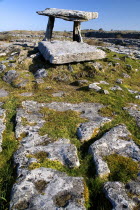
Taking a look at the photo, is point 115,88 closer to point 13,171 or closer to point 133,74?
point 133,74

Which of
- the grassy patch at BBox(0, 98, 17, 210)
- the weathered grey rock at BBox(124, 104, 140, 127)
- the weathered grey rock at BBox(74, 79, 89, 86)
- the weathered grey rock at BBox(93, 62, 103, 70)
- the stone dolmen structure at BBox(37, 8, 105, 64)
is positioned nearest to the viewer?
the grassy patch at BBox(0, 98, 17, 210)

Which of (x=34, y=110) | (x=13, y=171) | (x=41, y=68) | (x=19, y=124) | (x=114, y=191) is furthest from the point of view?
(x=41, y=68)

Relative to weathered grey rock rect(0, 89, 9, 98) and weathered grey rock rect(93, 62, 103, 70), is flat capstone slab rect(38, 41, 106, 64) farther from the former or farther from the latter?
weathered grey rock rect(0, 89, 9, 98)

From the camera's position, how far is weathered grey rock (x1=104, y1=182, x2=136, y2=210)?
4965 mm

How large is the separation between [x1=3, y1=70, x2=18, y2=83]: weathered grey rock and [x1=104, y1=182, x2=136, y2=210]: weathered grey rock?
1157cm

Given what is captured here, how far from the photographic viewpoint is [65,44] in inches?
741

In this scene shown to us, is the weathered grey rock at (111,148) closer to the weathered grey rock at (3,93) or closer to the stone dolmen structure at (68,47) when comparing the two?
the weathered grey rock at (3,93)

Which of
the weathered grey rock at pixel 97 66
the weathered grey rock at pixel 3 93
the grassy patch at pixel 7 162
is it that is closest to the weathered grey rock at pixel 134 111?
the grassy patch at pixel 7 162

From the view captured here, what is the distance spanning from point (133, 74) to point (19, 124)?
38.1ft

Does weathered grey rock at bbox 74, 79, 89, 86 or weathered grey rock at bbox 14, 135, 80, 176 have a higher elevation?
weathered grey rock at bbox 74, 79, 89, 86

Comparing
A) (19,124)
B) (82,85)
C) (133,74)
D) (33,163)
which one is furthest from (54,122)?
(133,74)

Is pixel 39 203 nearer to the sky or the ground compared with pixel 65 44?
nearer to the ground

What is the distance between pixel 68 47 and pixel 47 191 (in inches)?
560

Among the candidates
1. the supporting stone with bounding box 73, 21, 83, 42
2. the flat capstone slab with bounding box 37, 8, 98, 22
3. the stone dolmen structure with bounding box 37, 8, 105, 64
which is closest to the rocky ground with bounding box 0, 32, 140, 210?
the stone dolmen structure with bounding box 37, 8, 105, 64
